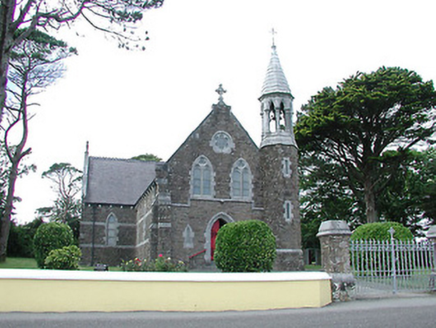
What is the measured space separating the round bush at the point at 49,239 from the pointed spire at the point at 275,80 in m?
14.8

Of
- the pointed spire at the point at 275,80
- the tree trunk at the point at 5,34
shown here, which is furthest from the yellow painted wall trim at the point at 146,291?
the pointed spire at the point at 275,80

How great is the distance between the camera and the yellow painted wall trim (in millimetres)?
9883

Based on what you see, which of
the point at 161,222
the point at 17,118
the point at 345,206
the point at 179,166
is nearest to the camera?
the point at 161,222

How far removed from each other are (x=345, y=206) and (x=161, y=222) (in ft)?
65.5

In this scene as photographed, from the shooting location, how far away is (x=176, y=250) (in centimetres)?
2356

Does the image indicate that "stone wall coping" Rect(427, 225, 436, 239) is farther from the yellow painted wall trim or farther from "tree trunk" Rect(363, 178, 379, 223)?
"tree trunk" Rect(363, 178, 379, 223)

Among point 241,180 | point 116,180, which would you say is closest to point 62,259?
point 241,180

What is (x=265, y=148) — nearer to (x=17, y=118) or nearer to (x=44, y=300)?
(x=17, y=118)

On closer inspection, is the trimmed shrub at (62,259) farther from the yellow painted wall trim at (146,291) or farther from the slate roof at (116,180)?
the slate roof at (116,180)

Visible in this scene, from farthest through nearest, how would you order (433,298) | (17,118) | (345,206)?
(345,206) → (17,118) → (433,298)

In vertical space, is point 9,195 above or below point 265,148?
below

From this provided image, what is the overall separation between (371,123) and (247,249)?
63.1ft

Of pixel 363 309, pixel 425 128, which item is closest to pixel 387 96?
pixel 425 128

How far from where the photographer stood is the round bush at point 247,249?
1416 cm
